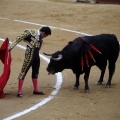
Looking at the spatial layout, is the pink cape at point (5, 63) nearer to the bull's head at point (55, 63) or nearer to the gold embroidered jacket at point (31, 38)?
the gold embroidered jacket at point (31, 38)

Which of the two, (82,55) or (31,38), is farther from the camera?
(82,55)

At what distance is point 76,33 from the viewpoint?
18125 mm

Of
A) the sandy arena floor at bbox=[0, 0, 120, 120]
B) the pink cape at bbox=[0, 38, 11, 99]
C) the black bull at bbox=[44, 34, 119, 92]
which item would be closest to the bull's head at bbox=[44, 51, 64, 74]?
the black bull at bbox=[44, 34, 119, 92]

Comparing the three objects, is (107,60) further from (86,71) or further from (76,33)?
(76,33)

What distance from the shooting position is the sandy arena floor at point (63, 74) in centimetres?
908

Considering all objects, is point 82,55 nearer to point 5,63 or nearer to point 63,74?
point 5,63

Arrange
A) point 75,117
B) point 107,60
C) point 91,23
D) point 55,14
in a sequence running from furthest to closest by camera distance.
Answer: point 55,14, point 91,23, point 107,60, point 75,117

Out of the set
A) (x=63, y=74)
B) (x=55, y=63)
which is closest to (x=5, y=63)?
(x=55, y=63)

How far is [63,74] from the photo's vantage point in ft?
40.0

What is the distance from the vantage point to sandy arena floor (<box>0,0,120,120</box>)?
9.08m

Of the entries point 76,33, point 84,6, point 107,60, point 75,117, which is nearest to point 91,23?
point 76,33

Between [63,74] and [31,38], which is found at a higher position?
[31,38]

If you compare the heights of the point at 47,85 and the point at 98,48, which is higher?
the point at 98,48

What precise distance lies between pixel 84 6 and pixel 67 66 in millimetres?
13753
